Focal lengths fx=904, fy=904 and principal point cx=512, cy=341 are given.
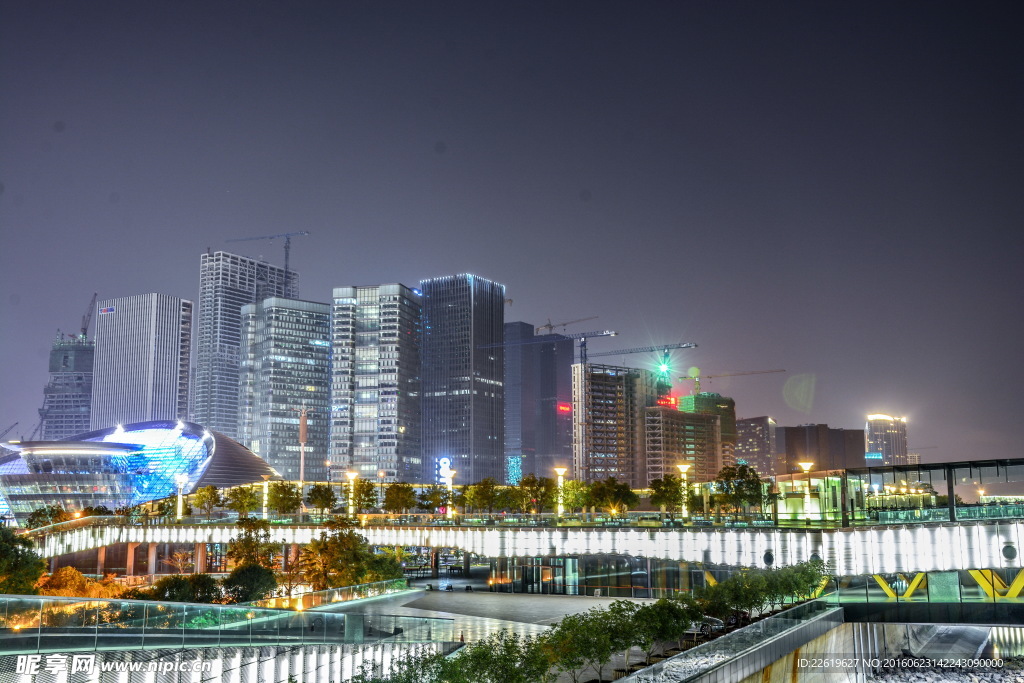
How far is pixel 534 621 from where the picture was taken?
53.8 metres

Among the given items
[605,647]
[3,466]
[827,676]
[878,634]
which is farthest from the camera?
[3,466]

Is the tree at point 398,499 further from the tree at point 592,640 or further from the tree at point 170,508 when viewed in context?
the tree at point 592,640

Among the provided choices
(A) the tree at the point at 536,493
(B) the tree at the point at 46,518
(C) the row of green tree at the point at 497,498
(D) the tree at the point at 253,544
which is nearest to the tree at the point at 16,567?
(D) the tree at the point at 253,544

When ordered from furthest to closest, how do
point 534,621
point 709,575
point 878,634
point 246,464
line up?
point 246,464
point 709,575
point 534,621
point 878,634

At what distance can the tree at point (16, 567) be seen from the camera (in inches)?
1763

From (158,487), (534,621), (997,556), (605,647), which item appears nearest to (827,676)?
(997,556)

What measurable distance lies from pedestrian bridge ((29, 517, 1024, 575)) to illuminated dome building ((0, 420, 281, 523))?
143 feet

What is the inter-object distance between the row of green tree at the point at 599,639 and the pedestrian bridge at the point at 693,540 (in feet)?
8.92

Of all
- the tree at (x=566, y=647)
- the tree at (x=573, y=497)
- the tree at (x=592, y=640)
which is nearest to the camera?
the tree at (x=566, y=647)

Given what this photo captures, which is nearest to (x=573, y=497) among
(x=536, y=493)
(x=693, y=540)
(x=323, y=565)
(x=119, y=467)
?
(x=536, y=493)

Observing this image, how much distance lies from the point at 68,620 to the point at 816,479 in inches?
2022

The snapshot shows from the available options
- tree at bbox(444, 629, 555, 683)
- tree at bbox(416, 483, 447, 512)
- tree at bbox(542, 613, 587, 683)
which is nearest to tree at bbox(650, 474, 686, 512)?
tree at bbox(416, 483, 447, 512)

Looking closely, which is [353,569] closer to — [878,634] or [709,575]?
[709,575]

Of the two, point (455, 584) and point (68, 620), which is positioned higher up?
point (68, 620)
